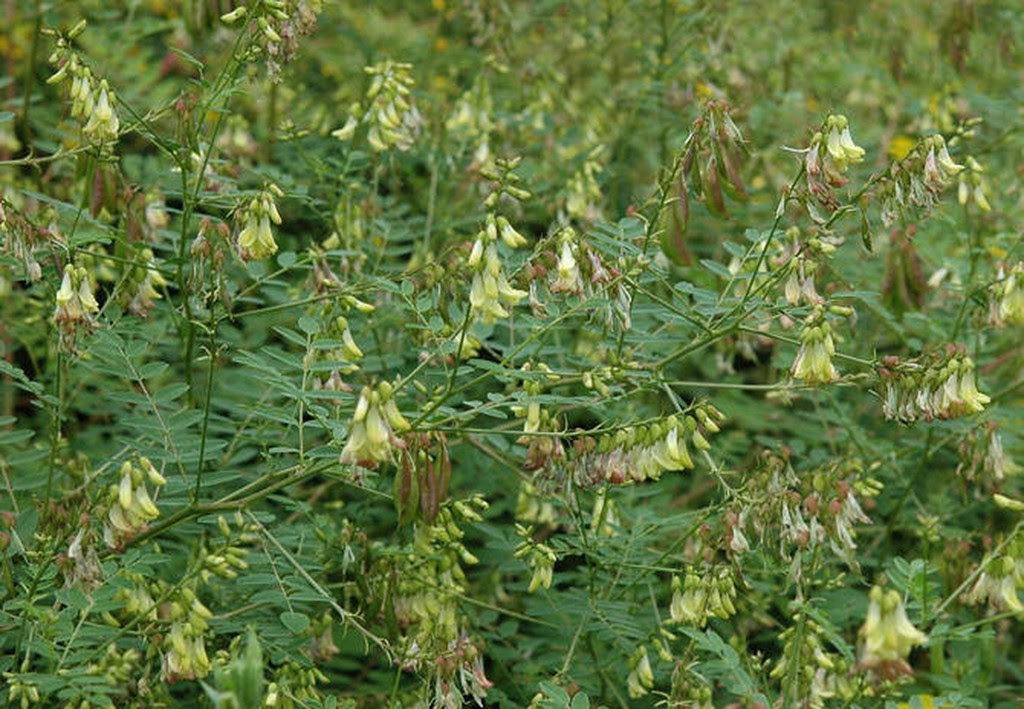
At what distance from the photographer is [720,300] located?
2.92 metres

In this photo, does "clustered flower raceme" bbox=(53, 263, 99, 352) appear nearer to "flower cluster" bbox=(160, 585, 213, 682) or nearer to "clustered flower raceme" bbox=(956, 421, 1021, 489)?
"flower cluster" bbox=(160, 585, 213, 682)

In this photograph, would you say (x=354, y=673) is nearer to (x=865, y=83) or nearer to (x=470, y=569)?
(x=470, y=569)


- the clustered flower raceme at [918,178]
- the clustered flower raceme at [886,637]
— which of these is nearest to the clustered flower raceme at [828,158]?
the clustered flower raceme at [918,178]

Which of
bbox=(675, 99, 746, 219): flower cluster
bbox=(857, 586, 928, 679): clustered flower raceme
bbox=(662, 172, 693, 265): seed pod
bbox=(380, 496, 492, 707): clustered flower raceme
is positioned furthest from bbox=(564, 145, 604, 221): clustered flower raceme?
bbox=(857, 586, 928, 679): clustered flower raceme

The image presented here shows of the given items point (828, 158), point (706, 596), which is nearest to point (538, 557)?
point (706, 596)

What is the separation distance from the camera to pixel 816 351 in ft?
8.60

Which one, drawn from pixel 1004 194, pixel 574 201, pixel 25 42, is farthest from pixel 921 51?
pixel 25 42

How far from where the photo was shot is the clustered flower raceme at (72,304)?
275cm

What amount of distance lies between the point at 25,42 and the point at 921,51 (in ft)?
13.2

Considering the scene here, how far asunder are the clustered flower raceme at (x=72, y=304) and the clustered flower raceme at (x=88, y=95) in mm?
293

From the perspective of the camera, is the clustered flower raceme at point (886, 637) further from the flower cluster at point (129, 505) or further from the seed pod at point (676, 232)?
the flower cluster at point (129, 505)

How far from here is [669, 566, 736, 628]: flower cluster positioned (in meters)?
2.80

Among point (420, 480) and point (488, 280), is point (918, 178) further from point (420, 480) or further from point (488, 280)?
point (420, 480)

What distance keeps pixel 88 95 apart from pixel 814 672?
6.27 ft
